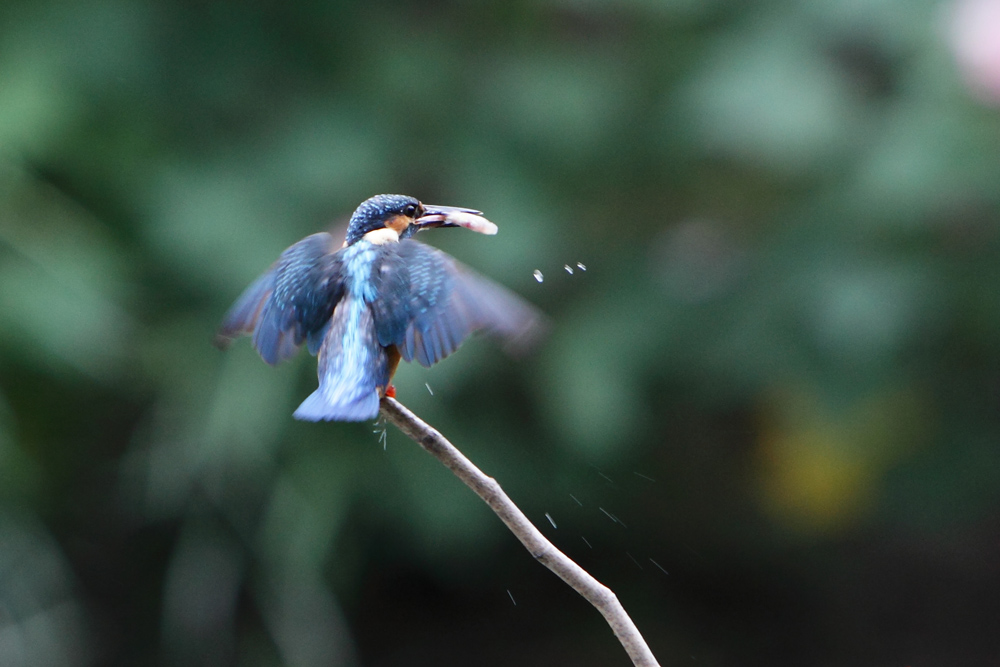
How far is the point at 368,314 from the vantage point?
0.77m

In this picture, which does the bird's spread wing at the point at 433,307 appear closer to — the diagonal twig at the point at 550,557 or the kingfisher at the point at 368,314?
the kingfisher at the point at 368,314

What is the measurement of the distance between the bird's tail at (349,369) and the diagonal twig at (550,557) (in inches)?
3.9

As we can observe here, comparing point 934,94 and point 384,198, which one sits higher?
point 934,94

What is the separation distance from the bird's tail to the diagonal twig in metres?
0.10

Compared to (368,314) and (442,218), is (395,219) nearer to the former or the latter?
(442,218)

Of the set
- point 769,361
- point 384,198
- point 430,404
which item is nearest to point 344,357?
point 384,198

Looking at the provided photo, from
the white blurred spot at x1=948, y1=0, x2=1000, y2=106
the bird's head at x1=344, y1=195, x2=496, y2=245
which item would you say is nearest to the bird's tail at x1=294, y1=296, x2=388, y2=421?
Result: the bird's head at x1=344, y1=195, x2=496, y2=245

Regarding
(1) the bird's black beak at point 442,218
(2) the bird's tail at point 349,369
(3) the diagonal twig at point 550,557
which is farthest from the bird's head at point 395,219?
(3) the diagonal twig at point 550,557

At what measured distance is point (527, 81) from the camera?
1.99m

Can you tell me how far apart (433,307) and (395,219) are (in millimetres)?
199

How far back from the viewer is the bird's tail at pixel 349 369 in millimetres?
678

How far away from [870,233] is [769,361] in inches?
10.8

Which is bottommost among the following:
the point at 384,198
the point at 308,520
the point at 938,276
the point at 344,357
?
the point at 308,520

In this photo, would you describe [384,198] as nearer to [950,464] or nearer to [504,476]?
[504,476]
